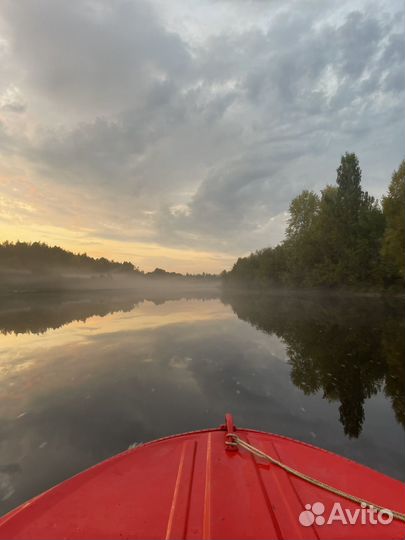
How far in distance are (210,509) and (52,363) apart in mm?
9930

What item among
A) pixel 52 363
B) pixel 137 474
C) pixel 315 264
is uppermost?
pixel 315 264

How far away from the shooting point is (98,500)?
2.75 metres

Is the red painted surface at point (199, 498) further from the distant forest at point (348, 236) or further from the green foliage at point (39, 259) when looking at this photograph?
the green foliage at point (39, 259)

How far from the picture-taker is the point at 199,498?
8.80 feet

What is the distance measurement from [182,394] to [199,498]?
529 cm

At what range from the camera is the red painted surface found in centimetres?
234

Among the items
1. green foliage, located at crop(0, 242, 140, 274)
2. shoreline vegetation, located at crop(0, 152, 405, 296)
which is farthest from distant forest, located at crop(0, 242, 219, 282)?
shoreline vegetation, located at crop(0, 152, 405, 296)

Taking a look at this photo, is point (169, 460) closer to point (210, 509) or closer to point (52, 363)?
point (210, 509)

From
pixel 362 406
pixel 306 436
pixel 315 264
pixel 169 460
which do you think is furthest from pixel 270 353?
pixel 315 264

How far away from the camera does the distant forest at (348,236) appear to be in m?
35.7

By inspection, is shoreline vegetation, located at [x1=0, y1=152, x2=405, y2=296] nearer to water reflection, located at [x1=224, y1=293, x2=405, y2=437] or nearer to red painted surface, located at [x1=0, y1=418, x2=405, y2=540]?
water reflection, located at [x1=224, y1=293, x2=405, y2=437]

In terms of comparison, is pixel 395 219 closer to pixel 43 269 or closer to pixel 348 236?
pixel 348 236

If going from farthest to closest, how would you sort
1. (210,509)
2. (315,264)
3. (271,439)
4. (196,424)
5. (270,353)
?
(315,264) < (270,353) < (196,424) < (271,439) < (210,509)

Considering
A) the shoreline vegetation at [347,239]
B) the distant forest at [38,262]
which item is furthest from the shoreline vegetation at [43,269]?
the shoreline vegetation at [347,239]
